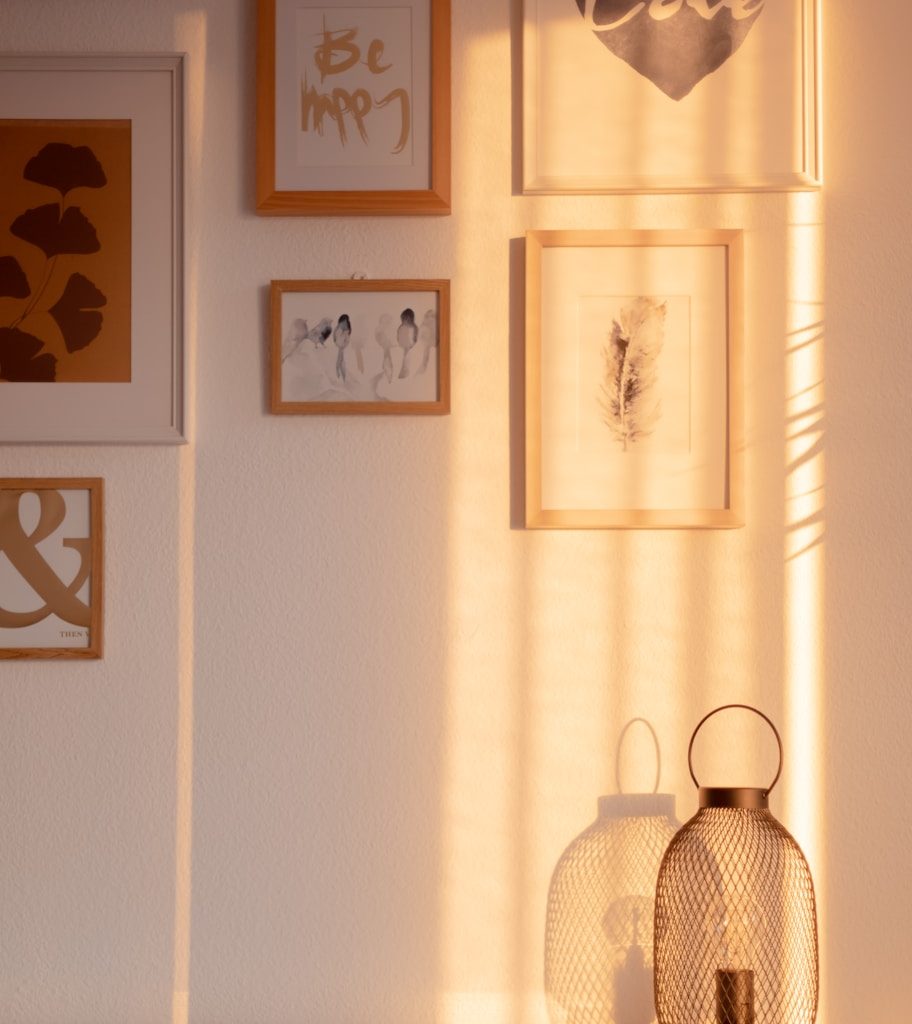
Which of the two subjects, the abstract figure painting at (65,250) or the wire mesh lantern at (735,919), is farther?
the abstract figure painting at (65,250)

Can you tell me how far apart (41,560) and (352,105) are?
719 mm

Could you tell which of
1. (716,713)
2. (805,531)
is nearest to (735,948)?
(716,713)

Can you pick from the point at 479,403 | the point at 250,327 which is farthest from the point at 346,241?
the point at 479,403

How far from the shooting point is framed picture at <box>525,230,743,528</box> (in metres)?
1.54

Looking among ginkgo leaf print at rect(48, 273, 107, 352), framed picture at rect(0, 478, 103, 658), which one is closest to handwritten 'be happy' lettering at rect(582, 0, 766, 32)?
ginkgo leaf print at rect(48, 273, 107, 352)

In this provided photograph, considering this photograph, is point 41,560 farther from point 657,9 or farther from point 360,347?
point 657,9

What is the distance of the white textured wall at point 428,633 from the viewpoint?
152 cm

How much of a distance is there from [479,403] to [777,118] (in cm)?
54

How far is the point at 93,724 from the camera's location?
154 cm

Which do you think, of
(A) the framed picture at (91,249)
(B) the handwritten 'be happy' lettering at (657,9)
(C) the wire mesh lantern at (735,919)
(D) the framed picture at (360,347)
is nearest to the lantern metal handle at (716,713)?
(C) the wire mesh lantern at (735,919)

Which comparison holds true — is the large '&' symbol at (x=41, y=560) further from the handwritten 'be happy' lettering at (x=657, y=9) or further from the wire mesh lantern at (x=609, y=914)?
the handwritten 'be happy' lettering at (x=657, y=9)

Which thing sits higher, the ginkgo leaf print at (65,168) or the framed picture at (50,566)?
the ginkgo leaf print at (65,168)

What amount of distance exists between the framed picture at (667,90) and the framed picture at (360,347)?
248 mm

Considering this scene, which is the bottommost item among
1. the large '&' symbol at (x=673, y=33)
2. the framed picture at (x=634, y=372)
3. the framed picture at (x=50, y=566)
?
the framed picture at (x=50, y=566)
